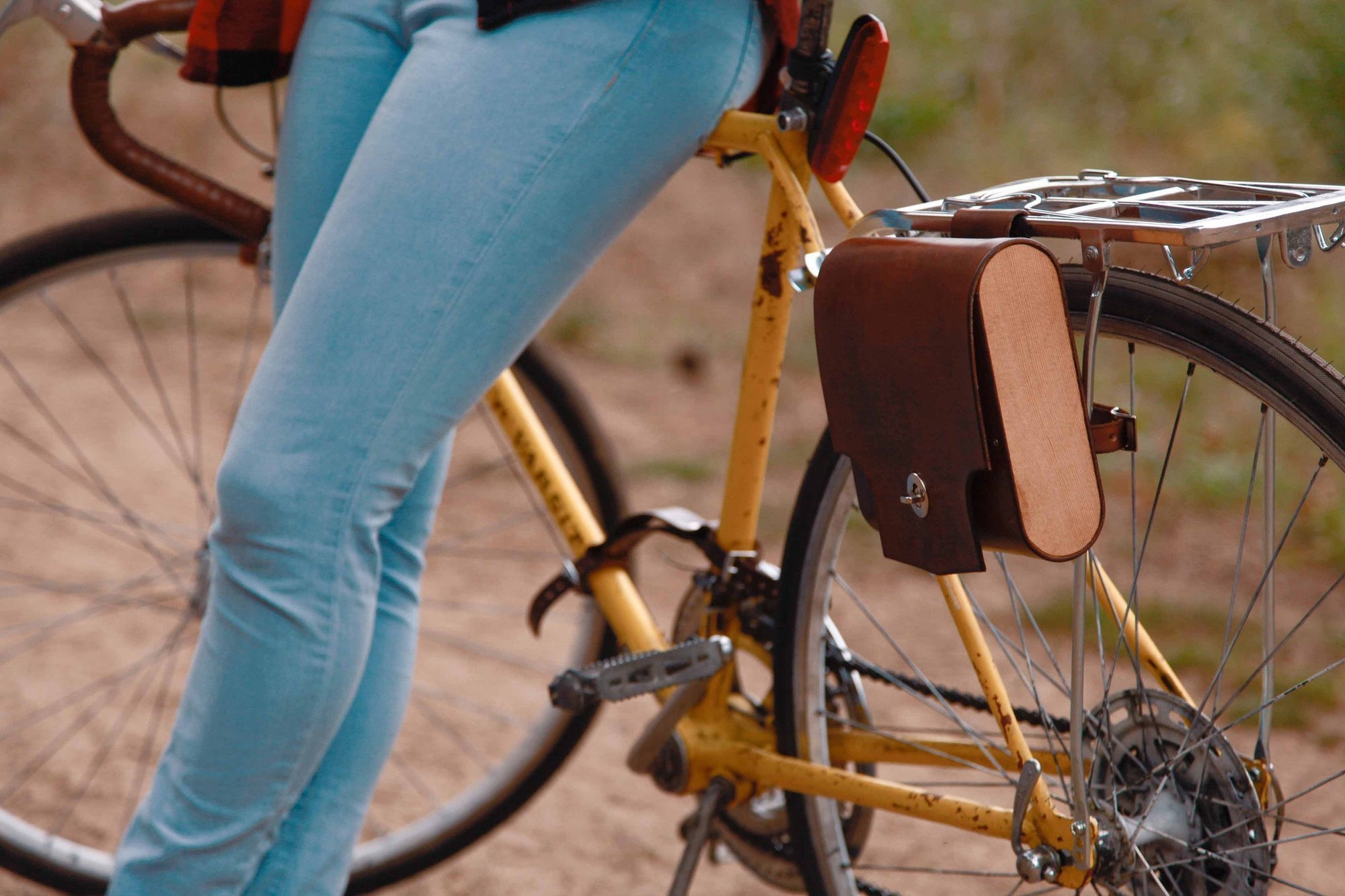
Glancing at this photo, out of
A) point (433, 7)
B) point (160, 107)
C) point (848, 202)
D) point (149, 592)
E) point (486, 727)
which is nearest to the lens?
point (433, 7)

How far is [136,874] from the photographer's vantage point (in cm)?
120

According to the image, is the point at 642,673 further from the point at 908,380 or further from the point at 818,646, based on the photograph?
Result: the point at 908,380

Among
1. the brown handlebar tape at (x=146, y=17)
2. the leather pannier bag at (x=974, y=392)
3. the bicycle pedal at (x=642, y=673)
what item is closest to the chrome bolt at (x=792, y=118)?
the leather pannier bag at (x=974, y=392)

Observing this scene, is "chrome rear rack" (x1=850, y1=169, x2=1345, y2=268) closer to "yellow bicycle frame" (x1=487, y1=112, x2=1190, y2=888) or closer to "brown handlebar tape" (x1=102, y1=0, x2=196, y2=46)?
"yellow bicycle frame" (x1=487, y1=112, x2=1190, y2=888)

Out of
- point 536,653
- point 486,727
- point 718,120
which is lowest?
point 486,727

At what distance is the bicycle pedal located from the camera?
1439mm

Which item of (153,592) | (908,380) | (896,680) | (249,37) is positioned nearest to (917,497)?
(908,380)

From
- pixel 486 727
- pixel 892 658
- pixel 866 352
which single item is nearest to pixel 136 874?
pixel 866 352

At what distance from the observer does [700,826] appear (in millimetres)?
1507

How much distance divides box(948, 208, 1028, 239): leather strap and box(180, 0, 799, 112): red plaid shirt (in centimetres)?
33

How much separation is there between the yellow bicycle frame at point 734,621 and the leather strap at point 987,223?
21cm

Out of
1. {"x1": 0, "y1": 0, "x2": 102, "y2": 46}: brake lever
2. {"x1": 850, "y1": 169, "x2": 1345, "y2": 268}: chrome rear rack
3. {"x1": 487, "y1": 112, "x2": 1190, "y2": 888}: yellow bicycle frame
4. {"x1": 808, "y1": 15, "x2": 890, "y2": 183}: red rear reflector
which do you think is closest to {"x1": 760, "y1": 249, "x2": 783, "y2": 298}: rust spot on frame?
{"x1": 487, "y1": 112, "x2": 1190, "y2": 888}: yellow bicycle frame

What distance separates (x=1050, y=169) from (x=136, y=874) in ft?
12.8

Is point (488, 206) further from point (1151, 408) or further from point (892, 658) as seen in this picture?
point (1151, 408)
